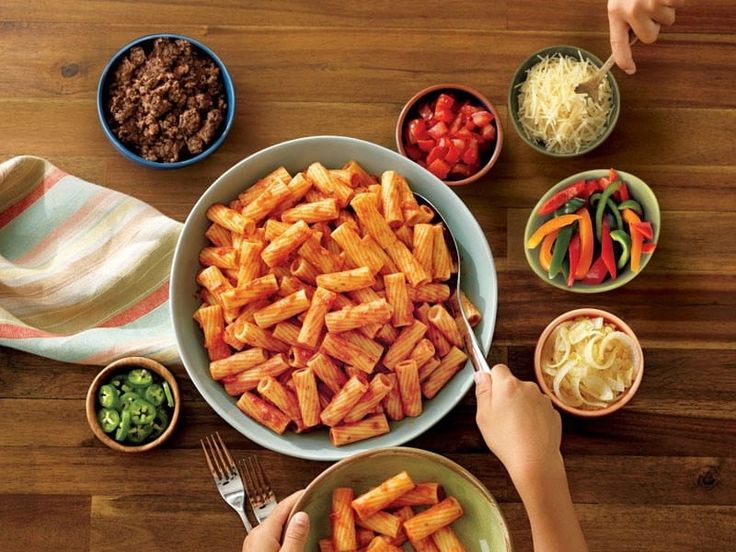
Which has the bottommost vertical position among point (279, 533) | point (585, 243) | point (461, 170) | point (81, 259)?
point (279, 533)

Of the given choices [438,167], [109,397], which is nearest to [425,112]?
[438,167]

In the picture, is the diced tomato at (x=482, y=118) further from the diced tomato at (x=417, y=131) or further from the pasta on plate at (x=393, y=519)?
the pasta on plate at (x=393, y=519)

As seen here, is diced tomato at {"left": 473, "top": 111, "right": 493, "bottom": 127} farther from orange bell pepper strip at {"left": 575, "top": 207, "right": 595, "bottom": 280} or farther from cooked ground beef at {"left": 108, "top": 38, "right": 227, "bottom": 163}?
cooked ground beef at {"left": 108, "top": 38, "right": 227, "bottom": 163}

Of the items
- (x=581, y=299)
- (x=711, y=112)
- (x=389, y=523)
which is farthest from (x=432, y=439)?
(x=711, y=112)

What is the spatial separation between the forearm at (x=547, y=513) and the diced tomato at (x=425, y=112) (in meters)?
0.92

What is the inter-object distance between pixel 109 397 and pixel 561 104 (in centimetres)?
133

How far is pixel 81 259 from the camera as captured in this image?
2383 millimetres

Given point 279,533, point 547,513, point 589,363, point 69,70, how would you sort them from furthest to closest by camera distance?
point 69,70
point 589,363
point 279,533
point 547,513

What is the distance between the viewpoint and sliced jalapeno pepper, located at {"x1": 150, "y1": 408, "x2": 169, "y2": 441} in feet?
7.47

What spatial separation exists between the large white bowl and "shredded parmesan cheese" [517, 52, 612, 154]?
369 millimetres

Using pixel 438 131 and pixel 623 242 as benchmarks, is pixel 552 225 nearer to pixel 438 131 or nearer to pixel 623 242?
pixel 623 242

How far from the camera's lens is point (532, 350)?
2.37m

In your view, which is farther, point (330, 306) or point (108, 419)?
point (108, 419)

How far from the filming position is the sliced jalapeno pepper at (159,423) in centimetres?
228
